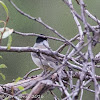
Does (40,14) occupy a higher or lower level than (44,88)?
higher

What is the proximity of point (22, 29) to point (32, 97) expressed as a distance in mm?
1620

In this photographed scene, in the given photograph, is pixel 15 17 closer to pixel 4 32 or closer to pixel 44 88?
pixel 44 88

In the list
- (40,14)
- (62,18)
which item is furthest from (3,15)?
(62,18)

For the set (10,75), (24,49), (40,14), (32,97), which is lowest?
(32,97)

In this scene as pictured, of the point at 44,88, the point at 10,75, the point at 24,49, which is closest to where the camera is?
the point at 24,49

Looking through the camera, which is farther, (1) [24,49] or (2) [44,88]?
(2) [44,88]

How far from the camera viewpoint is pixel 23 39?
2508mm

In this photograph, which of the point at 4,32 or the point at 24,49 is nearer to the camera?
the point at 4,32

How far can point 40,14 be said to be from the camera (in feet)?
8.30

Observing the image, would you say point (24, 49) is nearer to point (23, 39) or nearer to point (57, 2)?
point (23, 39)

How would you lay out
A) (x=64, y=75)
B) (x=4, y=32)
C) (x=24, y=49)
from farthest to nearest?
(x=64, y=75) → (x=24, y=49) → (x=4, y=32)

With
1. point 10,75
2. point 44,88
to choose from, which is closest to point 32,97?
point 44,88

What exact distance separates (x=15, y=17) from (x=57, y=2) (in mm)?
348

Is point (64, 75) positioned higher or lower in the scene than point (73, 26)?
lower
